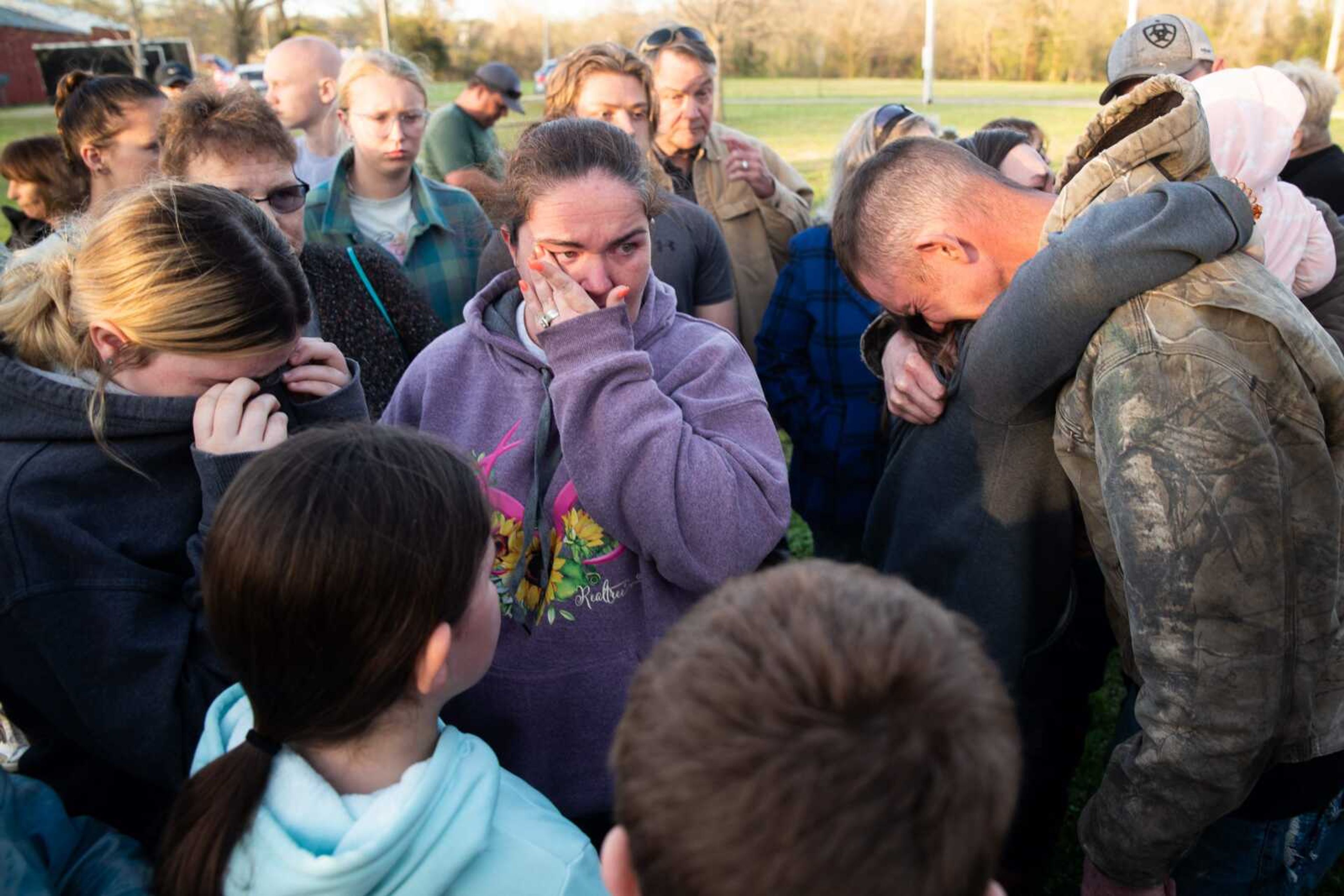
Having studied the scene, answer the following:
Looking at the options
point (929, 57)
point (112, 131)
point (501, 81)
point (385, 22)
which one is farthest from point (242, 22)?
point (112, 131)

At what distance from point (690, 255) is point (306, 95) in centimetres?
428

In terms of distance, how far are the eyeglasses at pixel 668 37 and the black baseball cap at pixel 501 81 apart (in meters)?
3.25

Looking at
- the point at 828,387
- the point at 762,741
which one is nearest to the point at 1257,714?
the point at 762,741

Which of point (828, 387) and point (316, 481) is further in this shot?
point (828, 387)

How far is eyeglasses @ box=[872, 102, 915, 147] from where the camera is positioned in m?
3.76

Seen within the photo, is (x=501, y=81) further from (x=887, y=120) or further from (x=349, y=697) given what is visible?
(x=349, y=697)

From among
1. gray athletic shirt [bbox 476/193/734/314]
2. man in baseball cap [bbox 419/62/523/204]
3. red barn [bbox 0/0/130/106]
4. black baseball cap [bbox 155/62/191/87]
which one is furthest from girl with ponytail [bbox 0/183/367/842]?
red barn [bbox 0/0/130/106]

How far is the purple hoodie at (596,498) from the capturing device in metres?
1.78

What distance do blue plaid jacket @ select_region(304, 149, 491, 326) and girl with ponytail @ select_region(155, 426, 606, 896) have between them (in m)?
2.53

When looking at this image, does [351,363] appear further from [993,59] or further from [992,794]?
[993,59]

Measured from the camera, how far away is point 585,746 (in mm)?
1928

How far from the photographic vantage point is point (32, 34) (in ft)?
139

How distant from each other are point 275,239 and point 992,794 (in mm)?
1699

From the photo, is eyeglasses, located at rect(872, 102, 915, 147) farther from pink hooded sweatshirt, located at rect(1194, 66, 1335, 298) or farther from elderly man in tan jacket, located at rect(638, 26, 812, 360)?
pink hooded sweatshirt, located at rect(1194, 66, 1335, 298)
